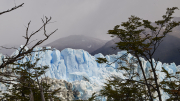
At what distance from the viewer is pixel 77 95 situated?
100 ft

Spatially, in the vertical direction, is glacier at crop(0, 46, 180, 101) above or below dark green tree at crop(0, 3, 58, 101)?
above

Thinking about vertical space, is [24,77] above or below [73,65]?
below

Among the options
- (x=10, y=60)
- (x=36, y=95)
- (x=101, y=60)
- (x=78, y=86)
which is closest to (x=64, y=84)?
(x=78, y=86)

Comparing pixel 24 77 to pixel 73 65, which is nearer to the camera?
pixel 24 77

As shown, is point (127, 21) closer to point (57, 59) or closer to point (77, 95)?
point (77, 95)

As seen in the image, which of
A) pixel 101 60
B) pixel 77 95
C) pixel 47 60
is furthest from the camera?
pixel 47 60

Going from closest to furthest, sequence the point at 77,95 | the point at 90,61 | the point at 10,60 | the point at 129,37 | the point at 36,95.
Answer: the point at 10,60 → the point at 129,37 → the point at 36,95 → the point at 77,95 → the point at 90,61

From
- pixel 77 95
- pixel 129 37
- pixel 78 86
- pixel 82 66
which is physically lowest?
pixel 77 95

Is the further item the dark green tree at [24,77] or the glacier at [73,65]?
the glacier at [73,65]

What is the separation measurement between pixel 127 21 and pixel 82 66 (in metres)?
39.3

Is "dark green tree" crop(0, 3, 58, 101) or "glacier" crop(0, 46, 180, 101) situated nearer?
"dark green tree" crop(0, 3, 58, 101)

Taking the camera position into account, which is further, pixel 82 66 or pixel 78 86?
pixel 82 66

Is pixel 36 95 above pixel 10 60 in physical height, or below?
below

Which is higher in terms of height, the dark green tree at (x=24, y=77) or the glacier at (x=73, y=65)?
the glacier at (x=73, y=65)
